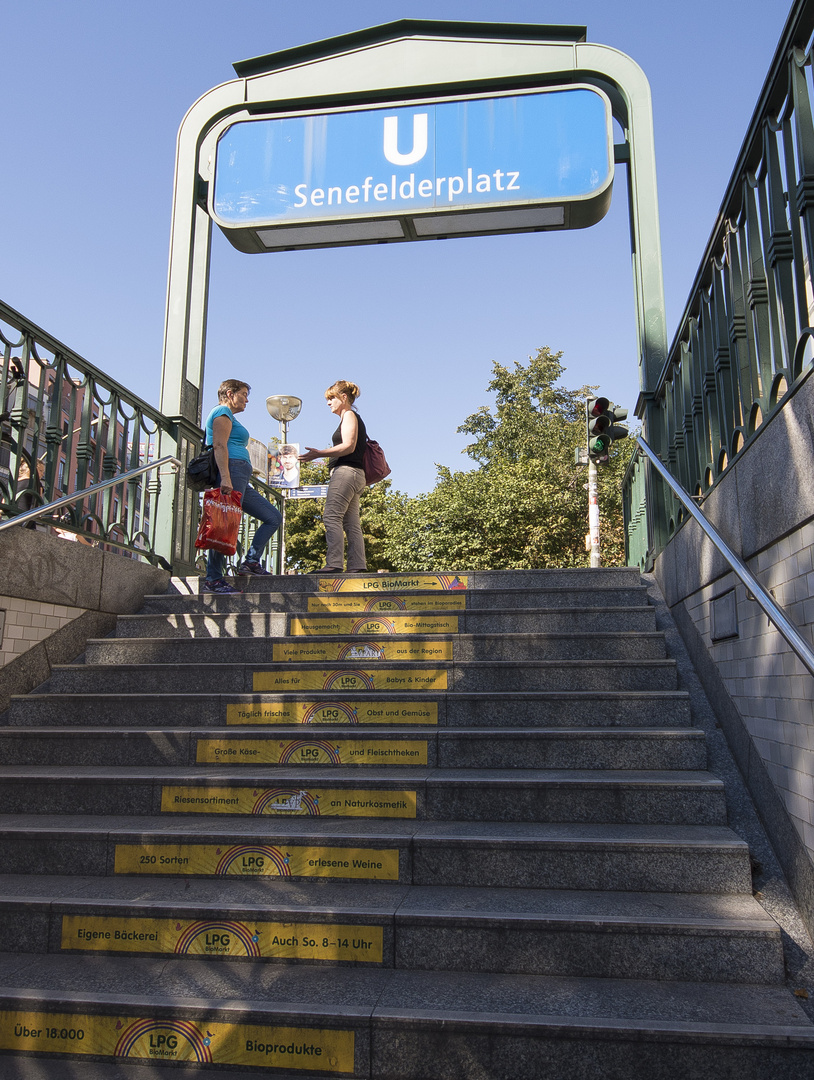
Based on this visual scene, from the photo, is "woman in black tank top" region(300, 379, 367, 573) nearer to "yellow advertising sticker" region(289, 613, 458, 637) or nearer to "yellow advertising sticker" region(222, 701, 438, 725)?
"yellow advertising sticker" region(289, 613, 458, 637)

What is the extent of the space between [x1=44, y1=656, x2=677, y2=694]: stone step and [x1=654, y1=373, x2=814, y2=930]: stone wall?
1.51 feet

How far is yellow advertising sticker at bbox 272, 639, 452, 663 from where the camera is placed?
15.8 ft

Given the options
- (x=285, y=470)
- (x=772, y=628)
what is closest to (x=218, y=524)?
(x=772, y=628)

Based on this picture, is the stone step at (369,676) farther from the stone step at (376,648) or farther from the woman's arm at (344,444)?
the woman's arm at (344,444)

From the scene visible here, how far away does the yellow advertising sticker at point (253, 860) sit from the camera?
3209 mm

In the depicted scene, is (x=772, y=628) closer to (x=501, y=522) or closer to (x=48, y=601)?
(x=48, y=601)

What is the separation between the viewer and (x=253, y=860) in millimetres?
3283

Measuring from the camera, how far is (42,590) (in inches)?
195

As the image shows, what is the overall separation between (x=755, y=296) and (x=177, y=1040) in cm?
334

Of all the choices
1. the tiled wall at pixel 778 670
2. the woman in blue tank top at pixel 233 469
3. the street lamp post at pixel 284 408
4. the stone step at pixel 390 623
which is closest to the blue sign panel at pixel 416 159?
the woman in blue tank top at pixel 233 469

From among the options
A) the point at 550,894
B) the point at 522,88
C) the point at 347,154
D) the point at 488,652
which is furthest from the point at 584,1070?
the point at 522,88

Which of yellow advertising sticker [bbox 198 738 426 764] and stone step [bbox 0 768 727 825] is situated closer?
stone step [bbox 0 768 727 825]

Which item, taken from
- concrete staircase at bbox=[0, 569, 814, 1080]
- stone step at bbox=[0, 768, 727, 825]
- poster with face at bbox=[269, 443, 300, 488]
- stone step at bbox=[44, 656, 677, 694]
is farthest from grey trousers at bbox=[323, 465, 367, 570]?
poster with face at bbox=[269, 443, 300, 488]

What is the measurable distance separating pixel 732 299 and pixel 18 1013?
12.6 ft
